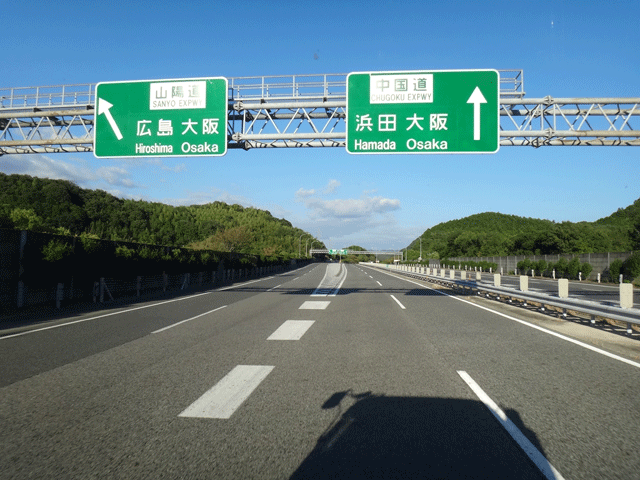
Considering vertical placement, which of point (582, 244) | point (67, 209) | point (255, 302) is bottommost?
point (255, 302)

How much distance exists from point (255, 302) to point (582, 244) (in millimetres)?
65943

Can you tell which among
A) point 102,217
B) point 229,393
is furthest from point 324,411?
point 102,217

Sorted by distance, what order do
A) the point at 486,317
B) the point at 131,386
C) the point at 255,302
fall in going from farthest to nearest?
the point at 255,302
the point at 486,317
the point at 131,386

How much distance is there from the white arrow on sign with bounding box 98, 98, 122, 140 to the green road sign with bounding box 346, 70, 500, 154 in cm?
817

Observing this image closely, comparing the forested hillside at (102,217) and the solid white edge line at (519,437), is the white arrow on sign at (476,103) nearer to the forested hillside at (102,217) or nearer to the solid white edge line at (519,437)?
the solid white edge line at (519,437)

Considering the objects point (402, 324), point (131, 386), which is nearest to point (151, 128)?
point (402, 324)

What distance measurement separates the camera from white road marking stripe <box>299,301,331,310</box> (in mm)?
15499

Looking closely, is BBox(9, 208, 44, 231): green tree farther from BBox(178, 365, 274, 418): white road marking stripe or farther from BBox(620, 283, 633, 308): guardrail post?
BBox(620, 283, 633, 308): guardrail post

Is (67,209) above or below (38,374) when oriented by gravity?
above

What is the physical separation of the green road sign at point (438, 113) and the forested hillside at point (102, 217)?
5908cm

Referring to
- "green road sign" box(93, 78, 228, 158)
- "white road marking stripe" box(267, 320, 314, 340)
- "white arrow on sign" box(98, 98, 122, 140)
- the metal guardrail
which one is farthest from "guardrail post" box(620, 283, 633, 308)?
"white arrow on sign" box(98, 98, 122, 140)

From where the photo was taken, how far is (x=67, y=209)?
274 ft

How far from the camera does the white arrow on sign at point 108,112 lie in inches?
594

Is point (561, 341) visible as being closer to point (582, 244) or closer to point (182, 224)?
point (582, 244)
